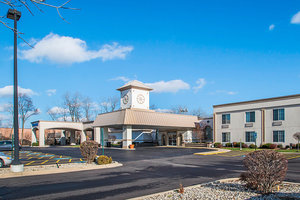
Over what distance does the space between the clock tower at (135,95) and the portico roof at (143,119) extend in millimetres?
2377

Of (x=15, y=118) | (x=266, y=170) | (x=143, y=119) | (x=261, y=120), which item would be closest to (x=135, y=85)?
(x=143, y=119)

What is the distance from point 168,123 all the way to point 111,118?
30.2 ft

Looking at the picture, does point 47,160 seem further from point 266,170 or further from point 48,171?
point 266,170

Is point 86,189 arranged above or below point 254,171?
below

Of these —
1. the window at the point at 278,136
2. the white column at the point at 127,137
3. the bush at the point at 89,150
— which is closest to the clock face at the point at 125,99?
the white column at the point at 127,137

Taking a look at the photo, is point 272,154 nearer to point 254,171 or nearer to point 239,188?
point 254,171

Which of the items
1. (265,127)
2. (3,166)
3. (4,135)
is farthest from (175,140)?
(4,135)

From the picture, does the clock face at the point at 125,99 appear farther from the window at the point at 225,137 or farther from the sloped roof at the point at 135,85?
the window at the point at 225,137

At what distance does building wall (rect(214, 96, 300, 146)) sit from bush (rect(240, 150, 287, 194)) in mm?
28633

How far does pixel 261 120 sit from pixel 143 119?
16.7 m

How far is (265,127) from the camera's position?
118ft

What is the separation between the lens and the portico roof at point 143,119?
38094 mm

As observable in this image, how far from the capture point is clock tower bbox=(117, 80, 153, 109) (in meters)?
43.7

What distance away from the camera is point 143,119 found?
3947 cm
